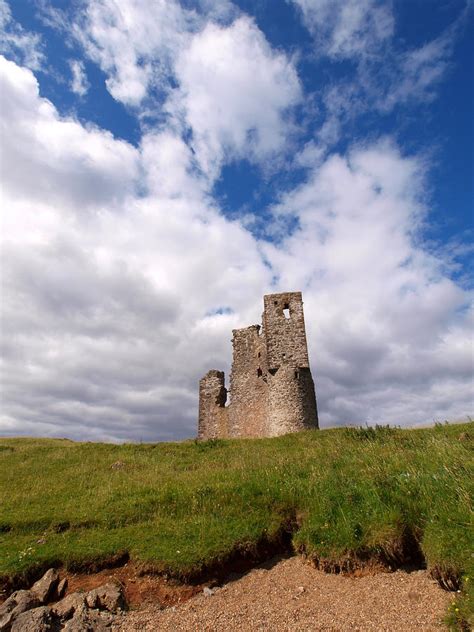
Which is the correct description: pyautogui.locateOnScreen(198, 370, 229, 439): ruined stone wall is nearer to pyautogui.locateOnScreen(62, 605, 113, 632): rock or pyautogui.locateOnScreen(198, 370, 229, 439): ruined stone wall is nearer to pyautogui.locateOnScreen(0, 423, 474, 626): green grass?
pyautogui.locateOnScreen(0, 423, 474, 626): green grass

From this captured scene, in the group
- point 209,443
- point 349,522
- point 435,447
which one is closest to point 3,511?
point 349,522

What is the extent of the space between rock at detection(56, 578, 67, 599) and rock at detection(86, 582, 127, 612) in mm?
691

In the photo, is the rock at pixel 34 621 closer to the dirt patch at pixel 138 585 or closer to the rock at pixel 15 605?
the rock at pixel 15 605

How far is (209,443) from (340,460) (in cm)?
1079

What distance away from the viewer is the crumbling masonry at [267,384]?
28094mm

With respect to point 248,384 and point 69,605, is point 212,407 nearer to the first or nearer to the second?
point 248,384

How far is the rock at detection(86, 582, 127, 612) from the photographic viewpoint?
7.32 metres

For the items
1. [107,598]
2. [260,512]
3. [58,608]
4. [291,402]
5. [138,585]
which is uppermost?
[291,402]

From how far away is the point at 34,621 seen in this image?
269 inches

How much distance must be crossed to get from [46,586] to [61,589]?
0.31 meters

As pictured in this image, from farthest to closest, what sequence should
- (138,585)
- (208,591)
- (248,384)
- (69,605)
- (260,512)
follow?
(248,384) < (260,512) < (138,585) < (208,591) < (69,605)

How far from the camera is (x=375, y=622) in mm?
6480

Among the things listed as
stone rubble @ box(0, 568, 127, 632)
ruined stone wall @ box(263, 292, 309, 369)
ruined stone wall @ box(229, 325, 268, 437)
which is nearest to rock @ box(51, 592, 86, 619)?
stone rubble @ box(0, 568, 127, 632)

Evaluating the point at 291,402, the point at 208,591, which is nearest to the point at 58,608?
the point at 208,591
